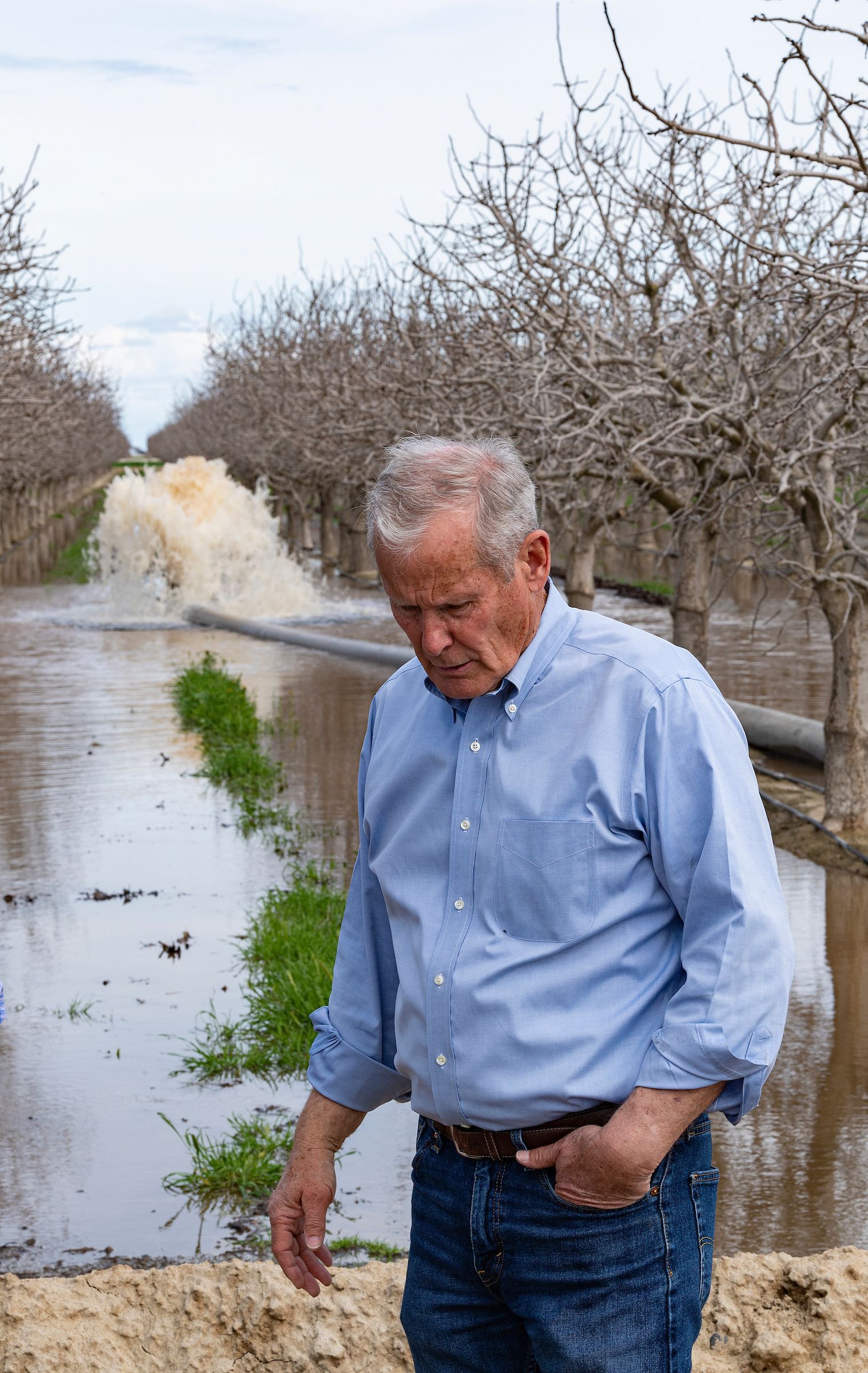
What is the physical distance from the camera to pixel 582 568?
1700cm

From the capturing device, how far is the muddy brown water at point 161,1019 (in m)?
3.86

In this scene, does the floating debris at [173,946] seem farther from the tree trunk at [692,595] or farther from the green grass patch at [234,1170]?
the tree trunk at [692,595]

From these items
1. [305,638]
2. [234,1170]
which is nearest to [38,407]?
[305,638]

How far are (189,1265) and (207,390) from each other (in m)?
55.2

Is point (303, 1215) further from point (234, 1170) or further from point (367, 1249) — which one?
point (234, 1170)

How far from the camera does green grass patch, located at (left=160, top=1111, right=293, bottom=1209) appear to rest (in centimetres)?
Result: 397

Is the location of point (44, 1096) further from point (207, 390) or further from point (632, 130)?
point (207, 390)

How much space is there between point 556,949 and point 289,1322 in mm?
1518

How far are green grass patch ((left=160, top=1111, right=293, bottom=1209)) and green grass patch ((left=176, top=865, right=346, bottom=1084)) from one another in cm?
52

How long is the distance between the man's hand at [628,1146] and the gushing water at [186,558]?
23692mm

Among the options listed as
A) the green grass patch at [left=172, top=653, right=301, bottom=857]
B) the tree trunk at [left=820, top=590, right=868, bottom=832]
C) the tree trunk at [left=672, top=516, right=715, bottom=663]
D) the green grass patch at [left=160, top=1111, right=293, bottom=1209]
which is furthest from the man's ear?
the tree trunk at [left=672, top=516, right=715, bottom=663]

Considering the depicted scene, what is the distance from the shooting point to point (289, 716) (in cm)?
1276

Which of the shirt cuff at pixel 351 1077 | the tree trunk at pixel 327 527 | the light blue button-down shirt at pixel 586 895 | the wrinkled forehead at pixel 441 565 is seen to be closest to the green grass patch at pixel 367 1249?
the shirt cuff at pixel 351 1077

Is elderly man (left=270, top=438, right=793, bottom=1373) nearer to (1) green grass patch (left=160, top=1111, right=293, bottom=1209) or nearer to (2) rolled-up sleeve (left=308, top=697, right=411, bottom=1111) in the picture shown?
(2) rolled-up sleeve (left=308, top=697, right=411, bottom=1111)
